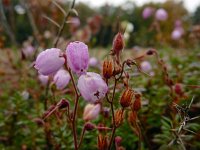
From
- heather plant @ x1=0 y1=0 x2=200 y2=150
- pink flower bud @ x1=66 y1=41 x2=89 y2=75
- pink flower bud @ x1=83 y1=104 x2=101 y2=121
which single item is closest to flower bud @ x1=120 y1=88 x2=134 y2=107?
heather plant @ x1=0 y1=0 x2=200 y2=150

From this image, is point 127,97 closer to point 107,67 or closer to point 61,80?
point 107,67

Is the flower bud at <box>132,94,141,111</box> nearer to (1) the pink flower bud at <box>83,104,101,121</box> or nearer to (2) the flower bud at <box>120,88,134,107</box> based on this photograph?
(2) the flower bud at <box>120,88,134,107</box>

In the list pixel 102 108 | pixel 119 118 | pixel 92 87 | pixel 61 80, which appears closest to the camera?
pixel 92 87

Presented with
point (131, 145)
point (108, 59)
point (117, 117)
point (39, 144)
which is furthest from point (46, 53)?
point (39, 144)

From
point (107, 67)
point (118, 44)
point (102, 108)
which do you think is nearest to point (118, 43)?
point (118, 44)

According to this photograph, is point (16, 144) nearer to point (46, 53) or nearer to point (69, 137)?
point (69, 137)
